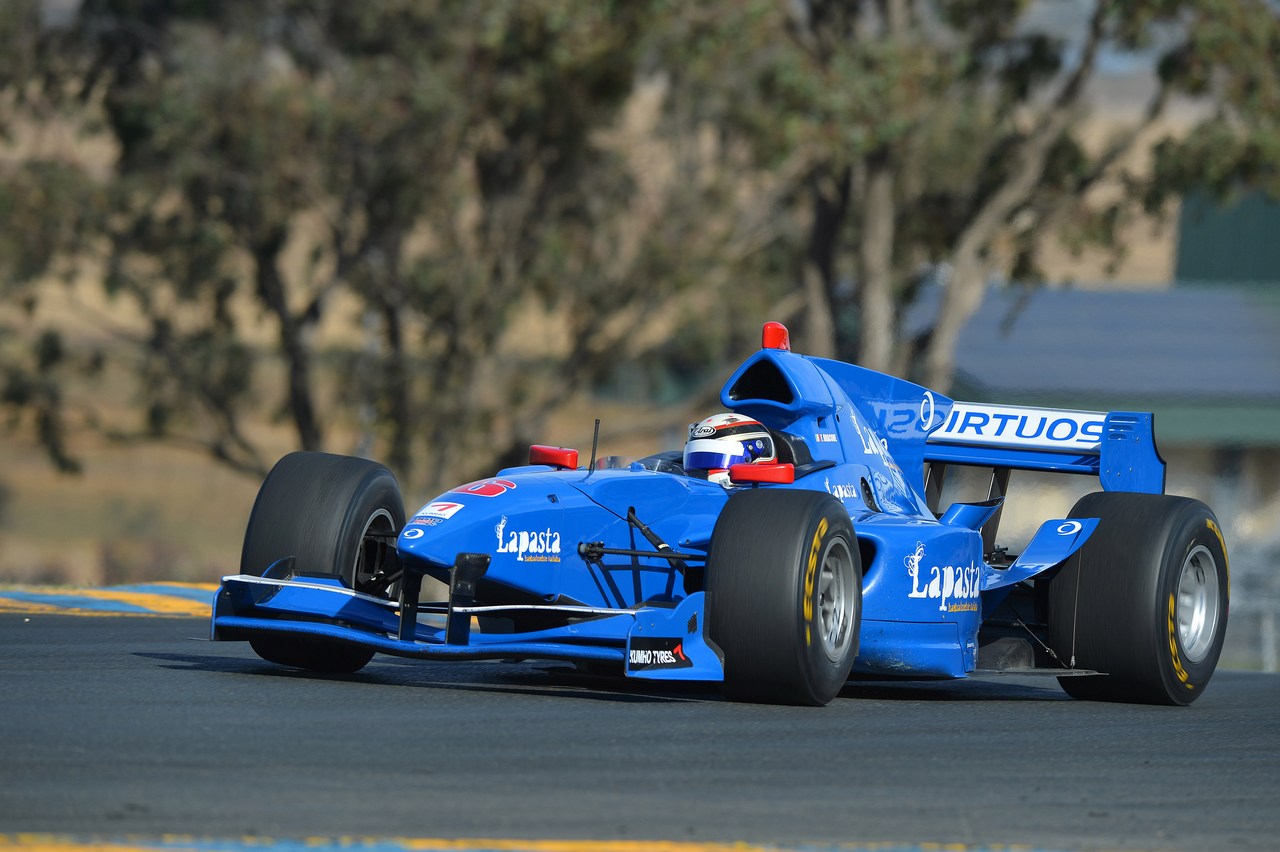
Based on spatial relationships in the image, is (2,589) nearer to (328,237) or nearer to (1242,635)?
(1242,635)

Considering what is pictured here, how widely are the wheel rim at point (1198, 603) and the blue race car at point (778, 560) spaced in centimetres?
1

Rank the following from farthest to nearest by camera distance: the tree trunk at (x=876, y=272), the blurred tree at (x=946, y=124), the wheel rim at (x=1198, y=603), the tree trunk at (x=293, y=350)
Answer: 1. the tree trunk at (x=293, y=350)
2. the tree trunk at (x=876, y=272)
3. the blurred tree at (x=946, y=124)
4. the wheel rim at (x=1198, y=603)

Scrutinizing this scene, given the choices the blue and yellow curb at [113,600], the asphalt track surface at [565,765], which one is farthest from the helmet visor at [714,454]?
the blue and yellow curb at [113,600]

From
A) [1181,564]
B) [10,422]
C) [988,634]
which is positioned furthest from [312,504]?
[10,422]

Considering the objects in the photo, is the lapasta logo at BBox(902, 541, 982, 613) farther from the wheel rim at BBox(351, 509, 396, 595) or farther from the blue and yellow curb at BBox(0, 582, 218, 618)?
the blue and yellow curb at BBox(0, 582, 218, 618)

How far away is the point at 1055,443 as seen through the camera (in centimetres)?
1057

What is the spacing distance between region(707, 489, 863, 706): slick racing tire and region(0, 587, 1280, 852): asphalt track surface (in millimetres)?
144

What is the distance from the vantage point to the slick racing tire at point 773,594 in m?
7.79

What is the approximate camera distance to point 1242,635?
53.3ft

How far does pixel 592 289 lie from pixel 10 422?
9.14m

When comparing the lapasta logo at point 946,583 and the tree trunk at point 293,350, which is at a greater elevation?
the tree trunk at point 293,350

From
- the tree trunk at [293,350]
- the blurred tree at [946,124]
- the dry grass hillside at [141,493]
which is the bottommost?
the dry grass hillside at [141,493]

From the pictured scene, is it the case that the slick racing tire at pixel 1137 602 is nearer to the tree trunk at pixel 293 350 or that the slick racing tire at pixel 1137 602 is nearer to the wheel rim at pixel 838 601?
the wheel rim at pixel 838 601

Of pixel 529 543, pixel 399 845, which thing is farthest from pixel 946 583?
pixel 399 845
